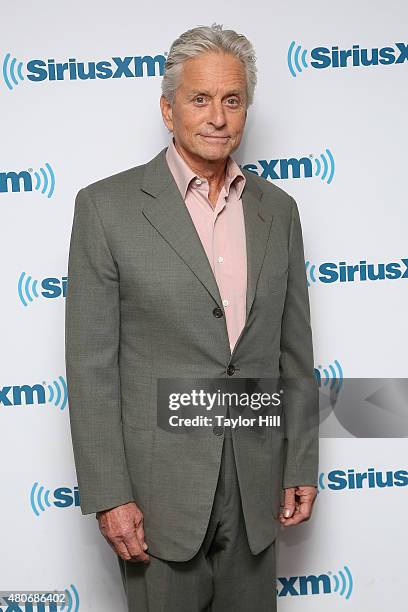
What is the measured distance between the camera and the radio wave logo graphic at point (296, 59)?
6.47 ft

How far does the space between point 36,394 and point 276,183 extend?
86cm

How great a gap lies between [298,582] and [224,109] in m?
1.36

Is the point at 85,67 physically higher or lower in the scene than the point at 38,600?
higher

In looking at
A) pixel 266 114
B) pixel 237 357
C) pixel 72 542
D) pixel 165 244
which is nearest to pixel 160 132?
pixel 266 114

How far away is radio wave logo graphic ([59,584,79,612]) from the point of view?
6.81 ft

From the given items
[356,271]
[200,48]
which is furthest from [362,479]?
[200,48]

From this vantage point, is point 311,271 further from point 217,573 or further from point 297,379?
Result: point 217,573

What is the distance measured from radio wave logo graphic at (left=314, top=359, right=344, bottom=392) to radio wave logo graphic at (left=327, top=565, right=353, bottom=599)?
21.3 inches

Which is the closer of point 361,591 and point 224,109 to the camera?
point 224,109

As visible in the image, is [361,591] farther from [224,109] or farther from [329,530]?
[224,109]

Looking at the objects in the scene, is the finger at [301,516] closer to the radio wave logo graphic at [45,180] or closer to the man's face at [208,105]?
the man's face at [208,105]

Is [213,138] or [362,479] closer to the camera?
[213,138]

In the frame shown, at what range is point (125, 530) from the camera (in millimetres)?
1486

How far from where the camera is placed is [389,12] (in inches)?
78.4
